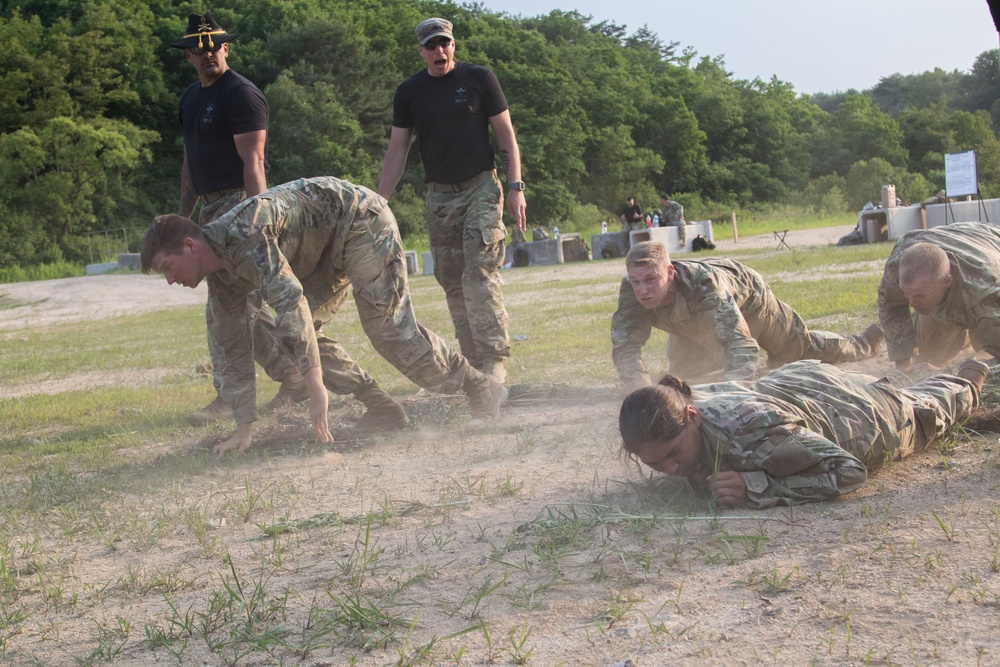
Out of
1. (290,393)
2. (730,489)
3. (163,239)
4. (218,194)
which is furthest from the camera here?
(290,393)

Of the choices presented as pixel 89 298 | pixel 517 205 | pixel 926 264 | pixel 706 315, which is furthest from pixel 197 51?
pixel 89 298

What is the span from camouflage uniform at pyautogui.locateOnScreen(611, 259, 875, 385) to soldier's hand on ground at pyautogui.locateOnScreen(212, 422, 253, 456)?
2.12m

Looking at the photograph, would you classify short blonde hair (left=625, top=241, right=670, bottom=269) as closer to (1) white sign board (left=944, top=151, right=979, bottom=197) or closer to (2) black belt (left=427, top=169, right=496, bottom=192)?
(2) black belt (left=427, top=169, right=496, bottom=192)

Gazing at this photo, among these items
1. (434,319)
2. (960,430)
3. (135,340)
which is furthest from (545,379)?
(135,340)

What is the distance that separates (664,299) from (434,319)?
322 inches

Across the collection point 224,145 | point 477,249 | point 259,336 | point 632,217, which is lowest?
point 259,336

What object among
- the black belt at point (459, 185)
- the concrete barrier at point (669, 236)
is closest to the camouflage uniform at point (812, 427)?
the black belt at point (459, 185)

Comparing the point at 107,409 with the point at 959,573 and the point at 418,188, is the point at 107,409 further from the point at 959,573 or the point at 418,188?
the point at 418,188

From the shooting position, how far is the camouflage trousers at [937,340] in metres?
5.93

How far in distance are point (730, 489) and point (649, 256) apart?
84.5 inches

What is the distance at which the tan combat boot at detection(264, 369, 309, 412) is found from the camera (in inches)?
251

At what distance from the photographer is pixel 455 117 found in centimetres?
647

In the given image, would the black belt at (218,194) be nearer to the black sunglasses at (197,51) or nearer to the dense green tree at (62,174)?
the black sunglasses at (197,51)

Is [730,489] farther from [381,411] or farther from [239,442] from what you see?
[239,442]
